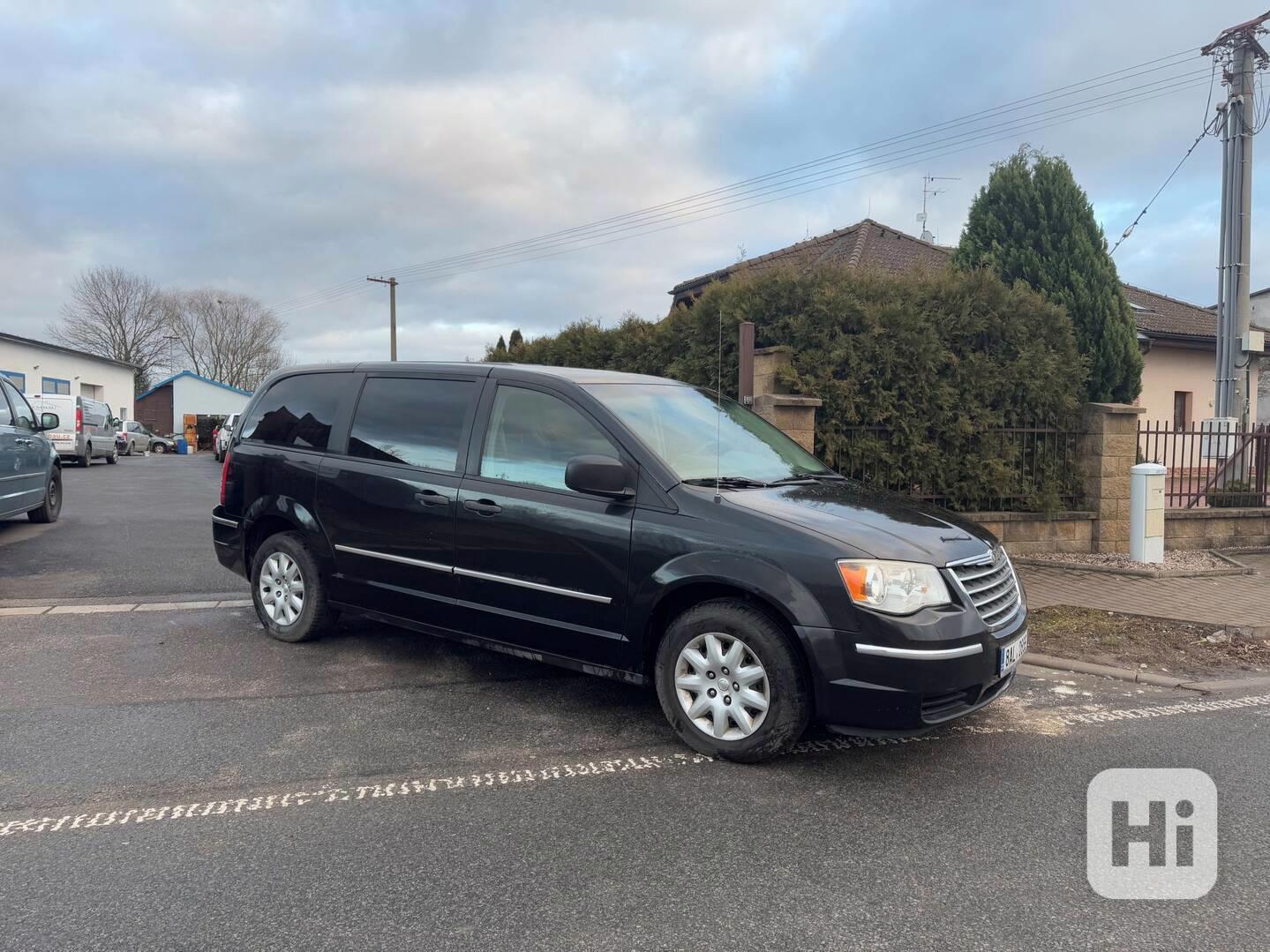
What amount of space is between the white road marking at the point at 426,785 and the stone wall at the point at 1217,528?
7086 millimetres

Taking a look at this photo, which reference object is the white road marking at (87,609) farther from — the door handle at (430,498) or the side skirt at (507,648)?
the door handle at (430,498)

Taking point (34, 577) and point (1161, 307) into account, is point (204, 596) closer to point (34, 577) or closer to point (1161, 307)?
point (34, 577)

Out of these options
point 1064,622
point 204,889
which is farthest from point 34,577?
point 1064,622

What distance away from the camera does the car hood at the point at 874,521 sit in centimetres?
382

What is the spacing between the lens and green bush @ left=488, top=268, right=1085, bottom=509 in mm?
9000

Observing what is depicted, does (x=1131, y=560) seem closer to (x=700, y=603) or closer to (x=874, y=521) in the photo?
(x=874, y=521)

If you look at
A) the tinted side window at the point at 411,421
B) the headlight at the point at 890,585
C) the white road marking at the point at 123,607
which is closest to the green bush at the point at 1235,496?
the headlight at the point at 890,585

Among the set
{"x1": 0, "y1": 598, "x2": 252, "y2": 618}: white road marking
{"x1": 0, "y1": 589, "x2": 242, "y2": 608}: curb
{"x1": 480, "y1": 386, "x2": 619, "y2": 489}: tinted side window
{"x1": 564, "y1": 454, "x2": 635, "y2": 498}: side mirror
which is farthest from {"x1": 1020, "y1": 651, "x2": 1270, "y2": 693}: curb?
{"x1": 0, "y1": 589, "x2": 242, "y2": 608}: curb

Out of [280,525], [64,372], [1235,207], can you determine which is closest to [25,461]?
[280,525]

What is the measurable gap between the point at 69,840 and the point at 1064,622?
6.42m

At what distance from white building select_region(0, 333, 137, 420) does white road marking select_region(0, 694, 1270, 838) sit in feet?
120

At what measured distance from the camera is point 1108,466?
9930 millimetres

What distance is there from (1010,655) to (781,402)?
4.61m

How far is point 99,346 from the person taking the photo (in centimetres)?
5944
